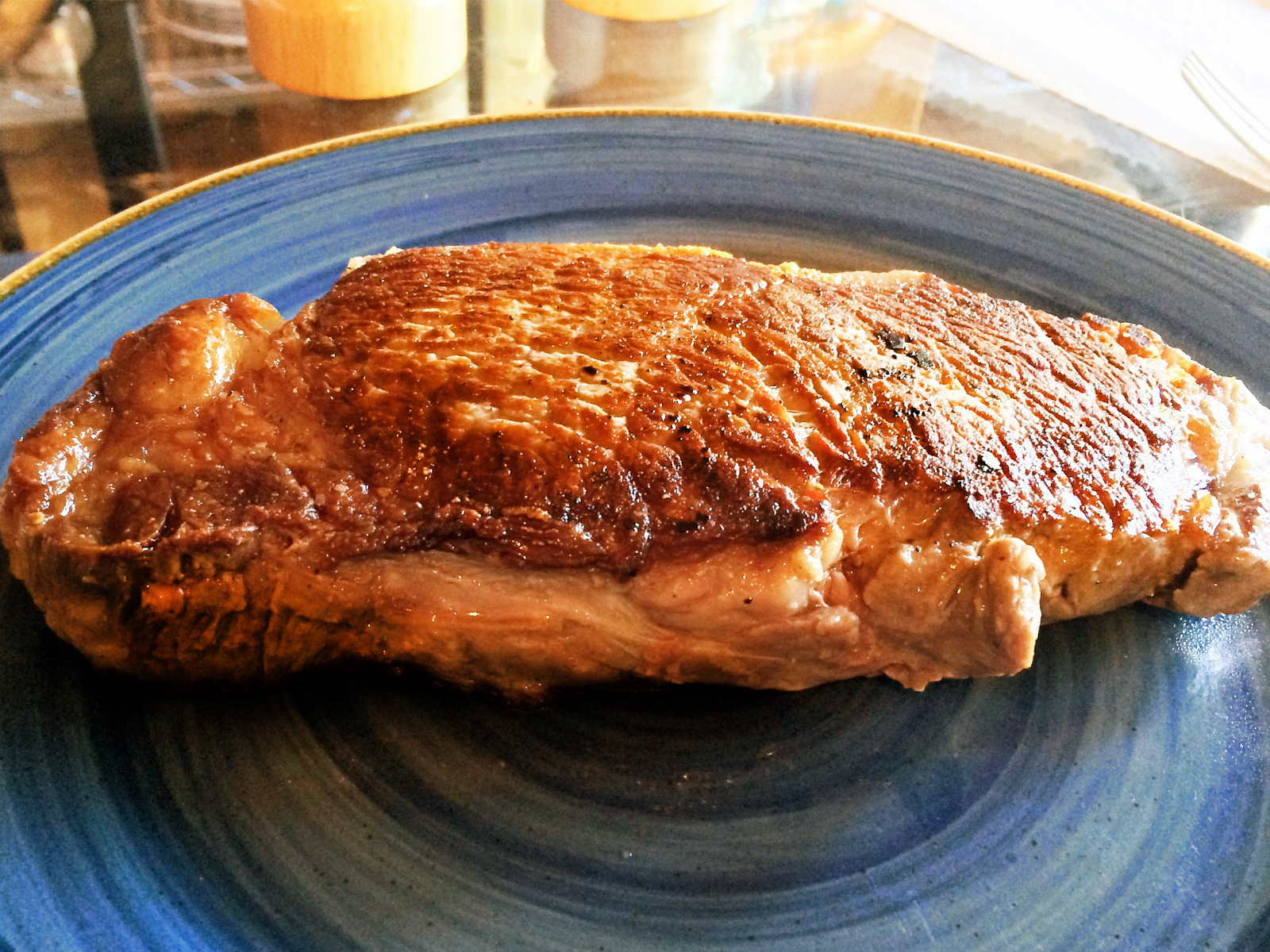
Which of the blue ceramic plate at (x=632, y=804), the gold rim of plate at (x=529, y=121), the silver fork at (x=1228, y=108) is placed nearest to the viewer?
the blue ceramic plate at (x=632, y=804)

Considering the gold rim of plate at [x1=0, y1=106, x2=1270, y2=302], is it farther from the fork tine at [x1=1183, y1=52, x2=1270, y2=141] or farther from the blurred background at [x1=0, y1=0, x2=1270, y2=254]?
the fork tine at [x1=1183, y1=52, x2=1270, y2=141]

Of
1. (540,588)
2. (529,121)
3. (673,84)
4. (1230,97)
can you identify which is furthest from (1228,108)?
(540,588)

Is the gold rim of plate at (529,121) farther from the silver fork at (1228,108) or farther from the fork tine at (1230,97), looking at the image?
the fork tine at (1230,97)

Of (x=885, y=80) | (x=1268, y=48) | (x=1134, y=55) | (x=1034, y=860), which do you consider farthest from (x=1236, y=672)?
(x=1268, y=48)

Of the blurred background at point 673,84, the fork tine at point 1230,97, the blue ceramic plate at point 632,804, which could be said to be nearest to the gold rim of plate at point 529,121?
the blue ceramic plate at point 632,804

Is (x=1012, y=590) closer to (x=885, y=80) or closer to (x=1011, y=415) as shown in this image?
(x=1011, y=415)

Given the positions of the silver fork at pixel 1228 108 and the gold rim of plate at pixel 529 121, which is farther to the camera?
the silver fork at pixel 1228 108

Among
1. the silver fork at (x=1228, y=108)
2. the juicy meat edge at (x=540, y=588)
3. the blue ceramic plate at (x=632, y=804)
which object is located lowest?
the blue ceramic plate at (x=632, y=804)
